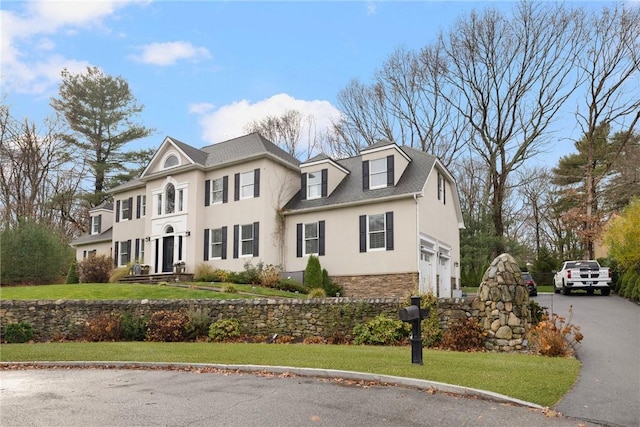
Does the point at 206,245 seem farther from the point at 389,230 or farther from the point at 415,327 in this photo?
the point at 415,327

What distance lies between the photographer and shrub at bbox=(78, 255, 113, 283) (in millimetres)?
25984

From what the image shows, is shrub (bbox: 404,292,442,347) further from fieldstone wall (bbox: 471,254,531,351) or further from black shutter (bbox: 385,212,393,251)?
black shutter (bbox: 385,212,393,251)

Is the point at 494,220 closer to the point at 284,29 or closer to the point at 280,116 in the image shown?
the point at 280,116

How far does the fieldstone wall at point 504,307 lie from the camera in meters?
11.0

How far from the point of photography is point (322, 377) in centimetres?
797

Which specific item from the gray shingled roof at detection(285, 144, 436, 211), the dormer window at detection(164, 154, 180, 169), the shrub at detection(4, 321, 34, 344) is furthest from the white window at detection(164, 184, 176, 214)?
the shrub at detection(4, 321, 34, 344)

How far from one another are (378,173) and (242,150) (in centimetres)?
750

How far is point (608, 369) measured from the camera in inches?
341

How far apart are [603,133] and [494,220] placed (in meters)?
9.86

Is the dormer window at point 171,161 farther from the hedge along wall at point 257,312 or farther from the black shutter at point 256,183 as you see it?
the hedge along wall at point 257,312

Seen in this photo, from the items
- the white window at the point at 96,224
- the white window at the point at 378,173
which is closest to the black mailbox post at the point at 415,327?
the white window at the point at 378,173

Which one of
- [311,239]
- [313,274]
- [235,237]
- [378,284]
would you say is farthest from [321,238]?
[235,237]

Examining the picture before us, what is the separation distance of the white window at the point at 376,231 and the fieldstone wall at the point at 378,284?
4.36 feet

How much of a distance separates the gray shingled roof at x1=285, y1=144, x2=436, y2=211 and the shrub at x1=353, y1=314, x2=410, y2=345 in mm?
9136
